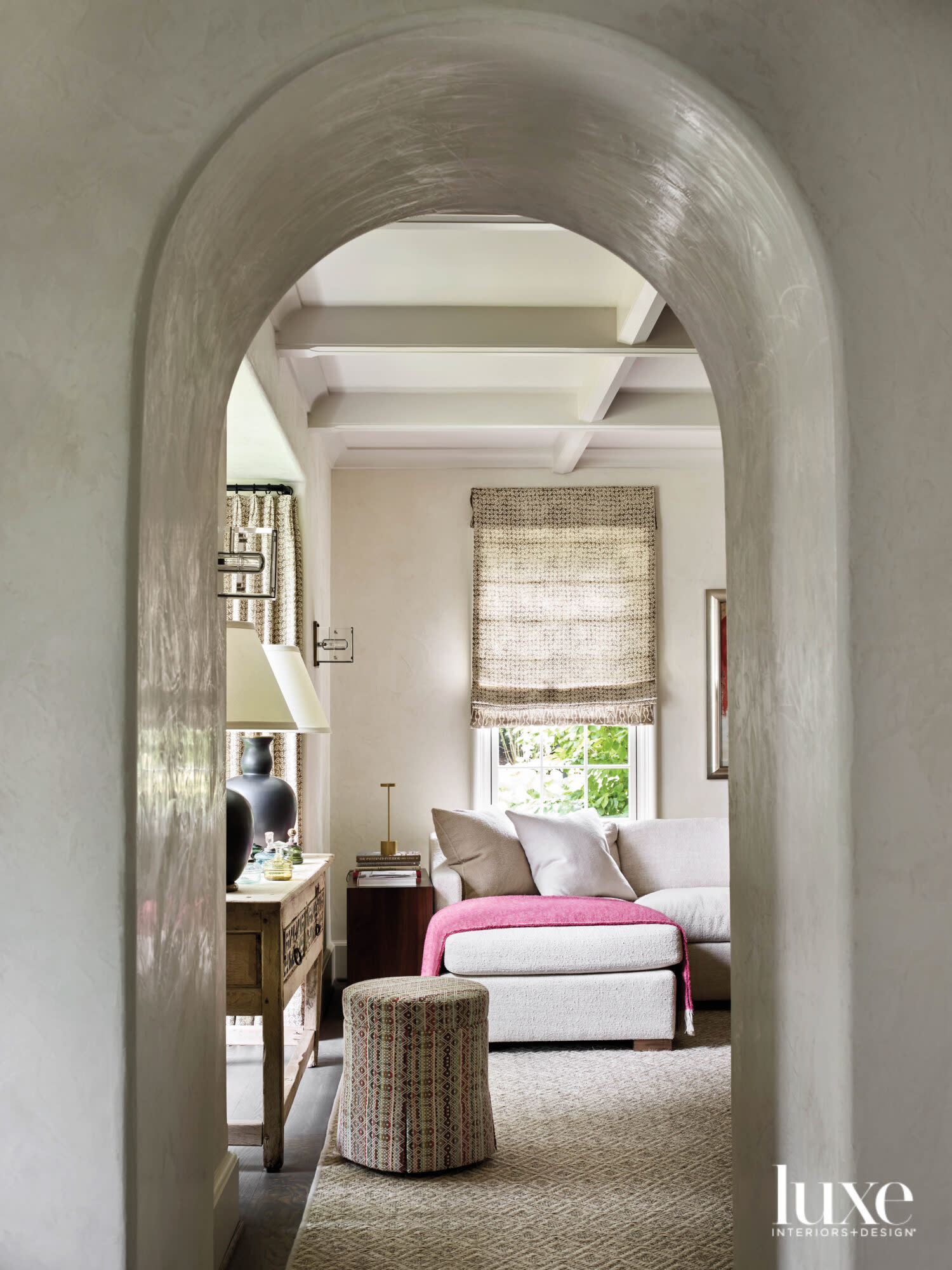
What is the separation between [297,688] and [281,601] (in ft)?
2.65

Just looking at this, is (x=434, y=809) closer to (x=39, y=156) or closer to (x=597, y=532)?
(x=597, y=532)

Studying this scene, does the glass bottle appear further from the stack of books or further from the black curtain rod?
the black curtain rod

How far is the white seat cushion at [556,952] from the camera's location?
14.3ft

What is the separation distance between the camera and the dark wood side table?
4.93m

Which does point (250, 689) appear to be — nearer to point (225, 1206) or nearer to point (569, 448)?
point (225, 1206)

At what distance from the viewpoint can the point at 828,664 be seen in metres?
1.62

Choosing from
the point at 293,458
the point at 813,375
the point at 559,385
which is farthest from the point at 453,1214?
the point at 559,385

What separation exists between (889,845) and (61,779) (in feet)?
4.01

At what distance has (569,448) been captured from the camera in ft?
18.5

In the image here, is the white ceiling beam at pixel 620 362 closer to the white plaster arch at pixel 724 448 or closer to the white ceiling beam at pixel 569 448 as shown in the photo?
the white ceiling beam at pixel 569 448

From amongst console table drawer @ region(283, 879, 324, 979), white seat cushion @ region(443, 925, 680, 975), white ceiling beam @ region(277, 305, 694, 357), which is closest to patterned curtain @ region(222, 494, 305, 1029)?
console table drawer @ region(283, 879, 324, 979)

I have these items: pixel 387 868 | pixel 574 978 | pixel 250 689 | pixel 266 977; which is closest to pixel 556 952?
pixel 574 978

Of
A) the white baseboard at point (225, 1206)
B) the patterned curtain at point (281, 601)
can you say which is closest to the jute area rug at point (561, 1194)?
the white baseboard at point (225, 1206)

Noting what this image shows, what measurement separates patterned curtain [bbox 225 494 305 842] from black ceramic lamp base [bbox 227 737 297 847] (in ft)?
1.85
